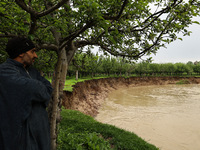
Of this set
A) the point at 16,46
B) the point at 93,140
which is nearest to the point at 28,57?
the point at 16,46

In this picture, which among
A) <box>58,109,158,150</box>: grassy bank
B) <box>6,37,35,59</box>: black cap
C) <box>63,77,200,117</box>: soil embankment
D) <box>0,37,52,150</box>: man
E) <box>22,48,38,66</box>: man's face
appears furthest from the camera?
<box>63,77,200,117</box>: soil embankment

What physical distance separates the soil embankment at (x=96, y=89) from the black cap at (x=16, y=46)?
1293cm

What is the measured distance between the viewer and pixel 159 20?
4.31 meters

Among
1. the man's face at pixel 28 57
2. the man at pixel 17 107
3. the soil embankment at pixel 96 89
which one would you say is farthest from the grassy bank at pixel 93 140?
the soil embankment at pixel 96 89

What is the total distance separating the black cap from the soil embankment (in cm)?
1293

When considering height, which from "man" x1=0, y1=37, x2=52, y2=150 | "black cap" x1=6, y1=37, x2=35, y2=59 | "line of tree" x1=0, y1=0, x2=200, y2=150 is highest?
"line of tree" x1=0, y1=0, x2=200, y2=150

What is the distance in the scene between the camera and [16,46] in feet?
6.53

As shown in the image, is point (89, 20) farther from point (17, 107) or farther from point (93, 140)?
point (93, 140)

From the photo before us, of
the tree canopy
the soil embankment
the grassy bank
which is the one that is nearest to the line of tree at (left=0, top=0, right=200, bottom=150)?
the tree canopy

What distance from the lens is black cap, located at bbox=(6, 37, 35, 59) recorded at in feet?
6.51

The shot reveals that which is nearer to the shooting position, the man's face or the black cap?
the black cap

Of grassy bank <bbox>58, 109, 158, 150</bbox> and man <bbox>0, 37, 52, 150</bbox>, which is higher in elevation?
man <bbox>0, 37, 52, 150</bbox>

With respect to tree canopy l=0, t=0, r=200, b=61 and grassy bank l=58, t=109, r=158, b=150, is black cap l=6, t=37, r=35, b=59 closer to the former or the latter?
tree canopy l=0, t=0, r=200, b=61

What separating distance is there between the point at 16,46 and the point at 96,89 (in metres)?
26.8
